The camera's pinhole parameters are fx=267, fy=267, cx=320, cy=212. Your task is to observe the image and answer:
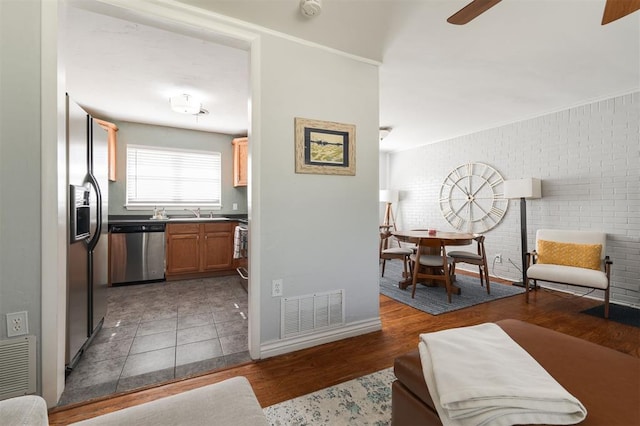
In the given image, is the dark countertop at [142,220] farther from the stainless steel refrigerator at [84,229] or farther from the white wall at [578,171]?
the white wall at [578,171]

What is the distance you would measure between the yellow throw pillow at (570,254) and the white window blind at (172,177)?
5.12 m

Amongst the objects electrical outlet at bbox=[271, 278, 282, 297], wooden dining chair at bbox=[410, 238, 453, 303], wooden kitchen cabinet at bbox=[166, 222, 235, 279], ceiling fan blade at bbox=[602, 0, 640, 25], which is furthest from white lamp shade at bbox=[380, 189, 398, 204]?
ceiling fan blade at bbox=[602, 0, 640, 25]

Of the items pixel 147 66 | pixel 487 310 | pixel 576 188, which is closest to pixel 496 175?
pixel 576 188

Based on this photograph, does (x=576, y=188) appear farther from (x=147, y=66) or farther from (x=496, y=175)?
(x=147, y=66)

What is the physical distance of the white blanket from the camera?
0.77m

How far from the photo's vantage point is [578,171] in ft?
11.6

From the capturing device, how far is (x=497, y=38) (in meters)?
2.22

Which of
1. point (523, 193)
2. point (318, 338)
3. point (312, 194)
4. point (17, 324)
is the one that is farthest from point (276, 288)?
point (523, 193)

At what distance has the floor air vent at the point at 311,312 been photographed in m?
2.11

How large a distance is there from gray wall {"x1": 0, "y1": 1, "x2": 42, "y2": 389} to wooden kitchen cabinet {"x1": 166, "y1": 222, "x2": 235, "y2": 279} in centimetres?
278

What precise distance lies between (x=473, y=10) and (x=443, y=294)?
3.09 meters

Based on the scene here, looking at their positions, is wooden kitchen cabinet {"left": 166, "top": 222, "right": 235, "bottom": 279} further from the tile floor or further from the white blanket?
the white blanket

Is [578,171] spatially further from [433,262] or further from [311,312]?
[311,312]

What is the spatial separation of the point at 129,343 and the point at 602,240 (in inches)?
200
